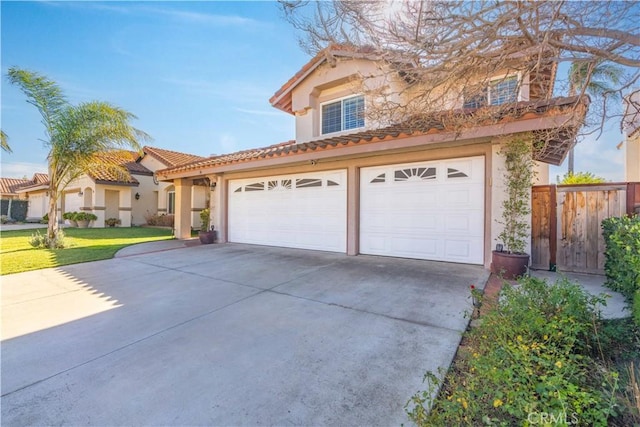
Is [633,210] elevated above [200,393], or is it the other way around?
[633,210]

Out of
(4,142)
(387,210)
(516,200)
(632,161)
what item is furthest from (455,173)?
(632,161)

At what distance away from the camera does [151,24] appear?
8.45 m

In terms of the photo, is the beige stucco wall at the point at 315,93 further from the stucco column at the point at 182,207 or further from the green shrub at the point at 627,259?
the green shrub at the point at 627,259

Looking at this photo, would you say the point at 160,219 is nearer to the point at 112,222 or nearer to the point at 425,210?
the point at 112,222

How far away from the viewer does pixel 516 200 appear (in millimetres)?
6520

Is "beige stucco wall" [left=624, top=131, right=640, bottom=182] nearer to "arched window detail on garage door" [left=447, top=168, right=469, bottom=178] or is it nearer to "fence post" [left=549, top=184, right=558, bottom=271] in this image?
"fence post" [left=549, top=184, right=558, bottom=271]

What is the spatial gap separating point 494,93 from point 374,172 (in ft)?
15.0

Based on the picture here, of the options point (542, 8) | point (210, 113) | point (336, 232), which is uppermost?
point (210, 113)

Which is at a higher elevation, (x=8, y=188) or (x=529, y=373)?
(x=8, y=188)

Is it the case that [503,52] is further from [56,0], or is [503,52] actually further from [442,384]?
[56,0]

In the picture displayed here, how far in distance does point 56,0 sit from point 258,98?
6.72 metres

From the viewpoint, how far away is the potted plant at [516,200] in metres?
6.38

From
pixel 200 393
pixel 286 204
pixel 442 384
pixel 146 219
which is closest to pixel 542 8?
pixel 442 384

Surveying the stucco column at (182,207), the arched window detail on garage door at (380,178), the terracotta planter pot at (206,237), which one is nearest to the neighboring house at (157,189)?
the stucco column at (182,207)
